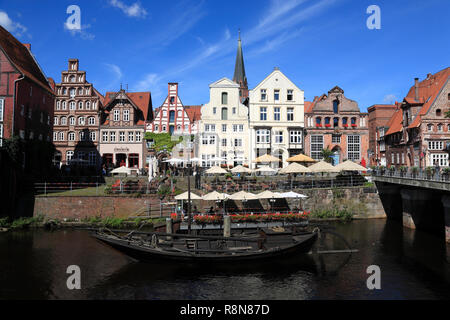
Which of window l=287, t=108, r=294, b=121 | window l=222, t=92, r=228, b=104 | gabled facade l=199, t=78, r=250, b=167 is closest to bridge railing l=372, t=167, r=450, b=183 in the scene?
window l=287, t=108, r=294, b=121

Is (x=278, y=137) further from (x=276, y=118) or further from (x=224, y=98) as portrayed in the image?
(x=224, y=98)

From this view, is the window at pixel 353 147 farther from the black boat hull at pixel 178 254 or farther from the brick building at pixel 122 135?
the black boat hull at pixel 178 254

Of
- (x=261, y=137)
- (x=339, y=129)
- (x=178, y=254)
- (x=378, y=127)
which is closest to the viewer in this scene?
(x=178, y=254)

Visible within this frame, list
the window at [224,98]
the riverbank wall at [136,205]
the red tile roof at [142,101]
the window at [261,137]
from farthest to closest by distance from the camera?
the red tile roof at [142,101]
the window at [224,98]
the window at [261,137]
the riverbank wall at [136,205]

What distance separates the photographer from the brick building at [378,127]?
58344 millimetres

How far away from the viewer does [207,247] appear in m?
19.9

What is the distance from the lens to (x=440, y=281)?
55.2ft

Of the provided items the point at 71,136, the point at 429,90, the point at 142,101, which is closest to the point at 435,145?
the point at 429,90

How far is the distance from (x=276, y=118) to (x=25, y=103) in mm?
33025

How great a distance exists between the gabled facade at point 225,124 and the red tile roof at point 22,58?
72.7 ft

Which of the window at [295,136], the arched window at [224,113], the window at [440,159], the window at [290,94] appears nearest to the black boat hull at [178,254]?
the window at [295,136]

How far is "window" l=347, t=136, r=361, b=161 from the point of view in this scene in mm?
49625

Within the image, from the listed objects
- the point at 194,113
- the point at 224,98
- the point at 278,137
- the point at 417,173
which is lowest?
the point at 417,173
